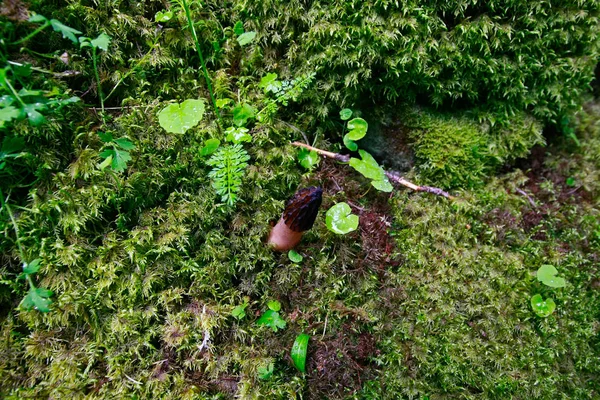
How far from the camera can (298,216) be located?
1.77 m

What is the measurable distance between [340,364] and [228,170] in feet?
3.63

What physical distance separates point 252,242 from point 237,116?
687 millimetres

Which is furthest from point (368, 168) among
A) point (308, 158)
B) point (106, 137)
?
point (106, 137)

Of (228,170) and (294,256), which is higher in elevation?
(228,170)

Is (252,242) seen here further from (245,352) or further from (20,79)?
(20,79)

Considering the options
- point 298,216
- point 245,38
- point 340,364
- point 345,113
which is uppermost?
point 245,38

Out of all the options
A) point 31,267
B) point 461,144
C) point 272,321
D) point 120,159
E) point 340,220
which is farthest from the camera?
point 461,144

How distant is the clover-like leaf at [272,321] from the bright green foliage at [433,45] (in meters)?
1.17

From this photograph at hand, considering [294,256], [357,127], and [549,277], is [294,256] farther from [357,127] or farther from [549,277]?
[549,277]

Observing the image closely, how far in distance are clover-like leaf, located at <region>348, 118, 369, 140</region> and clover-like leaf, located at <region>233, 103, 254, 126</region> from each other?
581 millimetres

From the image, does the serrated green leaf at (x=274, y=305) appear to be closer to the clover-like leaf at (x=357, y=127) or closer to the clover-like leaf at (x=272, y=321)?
the clover-like leaf at (x=272, y=321)

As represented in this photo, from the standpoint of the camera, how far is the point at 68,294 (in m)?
1.69

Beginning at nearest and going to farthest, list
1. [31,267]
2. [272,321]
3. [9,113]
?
[9,113] → [31,267] → [272,321]

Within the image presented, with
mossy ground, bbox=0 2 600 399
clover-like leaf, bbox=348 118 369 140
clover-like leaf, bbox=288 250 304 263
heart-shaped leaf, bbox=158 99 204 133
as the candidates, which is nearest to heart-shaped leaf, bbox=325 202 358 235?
mossy ground, bbox=0 2 600 399
